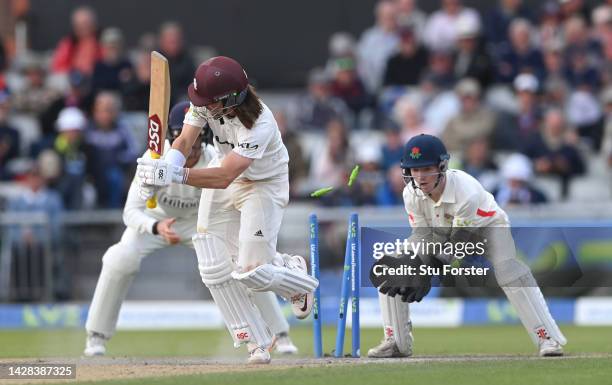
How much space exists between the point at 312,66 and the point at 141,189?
36.3 feet

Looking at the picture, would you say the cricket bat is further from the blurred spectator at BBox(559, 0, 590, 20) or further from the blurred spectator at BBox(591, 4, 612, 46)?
the blurred spectator at BBox(559, 0, 590, 20)

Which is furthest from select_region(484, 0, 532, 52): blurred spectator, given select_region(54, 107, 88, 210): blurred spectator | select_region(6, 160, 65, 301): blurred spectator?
select_region(6, 160, 65, 301): blurred spectator

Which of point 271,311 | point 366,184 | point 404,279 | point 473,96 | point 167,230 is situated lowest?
point 271,311

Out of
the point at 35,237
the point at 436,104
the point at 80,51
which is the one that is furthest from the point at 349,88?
the point at 35,237

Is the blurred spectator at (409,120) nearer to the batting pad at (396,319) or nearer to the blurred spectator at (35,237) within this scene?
the blurred spectator at (35,237)

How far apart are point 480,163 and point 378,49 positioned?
3.04 m

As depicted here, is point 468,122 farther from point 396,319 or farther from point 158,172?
point 158,172

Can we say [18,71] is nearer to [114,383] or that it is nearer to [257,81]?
[257,81]

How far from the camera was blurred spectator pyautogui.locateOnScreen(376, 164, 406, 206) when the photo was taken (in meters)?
15.9

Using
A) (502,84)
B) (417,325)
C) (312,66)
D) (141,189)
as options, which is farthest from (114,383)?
(312,66)

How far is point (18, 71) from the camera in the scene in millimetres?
18953

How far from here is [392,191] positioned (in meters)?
16.0

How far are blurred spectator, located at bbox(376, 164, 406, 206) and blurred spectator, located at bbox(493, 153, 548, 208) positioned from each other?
1.15m

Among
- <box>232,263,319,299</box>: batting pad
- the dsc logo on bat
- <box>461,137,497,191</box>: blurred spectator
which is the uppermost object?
<box>461,137,497,191</box>: blurred spectator
